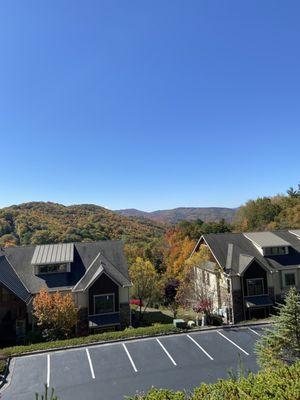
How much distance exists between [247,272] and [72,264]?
17.5 m

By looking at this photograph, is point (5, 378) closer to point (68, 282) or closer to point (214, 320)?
point (68, 282)

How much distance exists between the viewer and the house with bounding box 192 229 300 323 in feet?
110

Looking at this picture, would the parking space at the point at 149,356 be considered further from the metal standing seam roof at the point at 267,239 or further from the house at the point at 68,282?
the metal standing seam roof at the point at 267,239

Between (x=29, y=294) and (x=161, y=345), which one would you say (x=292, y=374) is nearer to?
(x=161, y=345)

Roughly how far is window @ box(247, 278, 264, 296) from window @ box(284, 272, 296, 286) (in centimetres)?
287

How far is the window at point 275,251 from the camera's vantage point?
36562 mm

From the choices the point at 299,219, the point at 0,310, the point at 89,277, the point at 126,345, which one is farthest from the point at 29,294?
the point at 299,219

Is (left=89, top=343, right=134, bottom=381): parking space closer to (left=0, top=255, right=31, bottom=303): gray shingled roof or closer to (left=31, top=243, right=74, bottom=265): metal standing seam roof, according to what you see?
(left=0, top=255, right=31, bottom=303): gray shingled roof

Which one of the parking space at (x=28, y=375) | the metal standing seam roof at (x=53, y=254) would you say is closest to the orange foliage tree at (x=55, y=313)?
the parking space at (x=28, y=375)

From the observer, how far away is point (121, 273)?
3253 cm

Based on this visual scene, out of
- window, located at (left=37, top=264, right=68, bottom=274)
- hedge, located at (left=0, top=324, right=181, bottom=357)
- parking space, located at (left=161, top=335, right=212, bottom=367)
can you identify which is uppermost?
window, located at (left=37, top=264, right=68, bottom=274)

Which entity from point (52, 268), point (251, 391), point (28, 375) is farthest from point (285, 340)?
point (52, 268)

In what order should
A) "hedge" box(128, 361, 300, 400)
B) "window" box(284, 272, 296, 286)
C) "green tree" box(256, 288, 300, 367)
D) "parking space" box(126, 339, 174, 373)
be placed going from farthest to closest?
"window" box(284, 272, 296, 286) < "parking space" box(126, 339, 174, 373) < "green tree" box(256, 288, 300, 367) < "hedge" box(128, 361, 300, 400)

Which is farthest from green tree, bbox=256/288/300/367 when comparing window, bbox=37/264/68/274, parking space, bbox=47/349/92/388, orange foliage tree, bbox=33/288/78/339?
window, bbox=37/264/68/274
